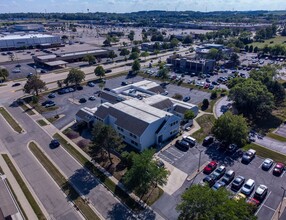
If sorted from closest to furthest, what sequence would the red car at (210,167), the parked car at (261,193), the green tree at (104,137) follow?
1. the parked car at (261,193)
2. the green tree at (104,137)
3. the red car at (210,167)

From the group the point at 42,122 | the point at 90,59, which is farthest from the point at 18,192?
the point at 90,59

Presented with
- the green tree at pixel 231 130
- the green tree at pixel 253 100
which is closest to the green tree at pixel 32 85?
the green tree at pixel 231 130

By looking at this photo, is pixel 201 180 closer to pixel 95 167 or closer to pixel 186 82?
pixel 95 167

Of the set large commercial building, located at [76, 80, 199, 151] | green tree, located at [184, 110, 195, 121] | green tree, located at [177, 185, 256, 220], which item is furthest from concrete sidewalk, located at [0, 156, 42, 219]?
green tree, located at [184, 110, 195, 121]

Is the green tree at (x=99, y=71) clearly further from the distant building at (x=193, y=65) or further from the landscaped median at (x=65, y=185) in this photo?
the landscaped median at (x=65, y=185)

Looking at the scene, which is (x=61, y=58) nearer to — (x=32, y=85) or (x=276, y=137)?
(x=32, y=85)
